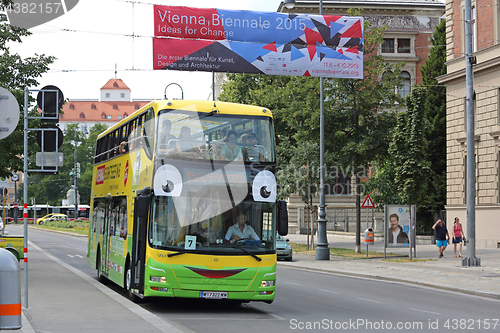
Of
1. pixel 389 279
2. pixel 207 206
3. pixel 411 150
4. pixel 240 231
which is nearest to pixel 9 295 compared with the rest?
pixel 207 206

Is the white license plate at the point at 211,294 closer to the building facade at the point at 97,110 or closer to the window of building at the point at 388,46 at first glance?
the window of building at the point at 388,46

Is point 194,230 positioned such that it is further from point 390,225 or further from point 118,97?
point 118,97

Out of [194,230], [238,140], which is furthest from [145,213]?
[238,140]

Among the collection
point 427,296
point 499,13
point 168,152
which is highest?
point 499,13

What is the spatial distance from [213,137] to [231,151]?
441mm

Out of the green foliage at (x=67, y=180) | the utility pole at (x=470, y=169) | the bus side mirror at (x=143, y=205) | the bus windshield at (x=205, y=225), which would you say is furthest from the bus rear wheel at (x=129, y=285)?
the green foliage at (x=67, y=180)

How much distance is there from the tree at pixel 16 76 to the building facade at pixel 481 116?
19.5 meters

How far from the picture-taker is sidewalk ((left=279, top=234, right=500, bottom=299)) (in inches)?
679

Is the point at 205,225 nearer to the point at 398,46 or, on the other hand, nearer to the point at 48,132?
the point at 48,132

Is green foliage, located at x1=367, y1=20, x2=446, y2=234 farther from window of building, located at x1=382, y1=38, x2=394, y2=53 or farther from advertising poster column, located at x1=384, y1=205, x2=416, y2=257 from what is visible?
advertising poster column, located at x1=384, y1=205, x2=416, y2=257

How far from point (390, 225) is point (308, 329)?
17.4 metres

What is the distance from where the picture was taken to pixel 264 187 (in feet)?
38.7

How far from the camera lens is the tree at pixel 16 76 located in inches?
755

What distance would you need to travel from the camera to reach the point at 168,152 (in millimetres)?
11727
